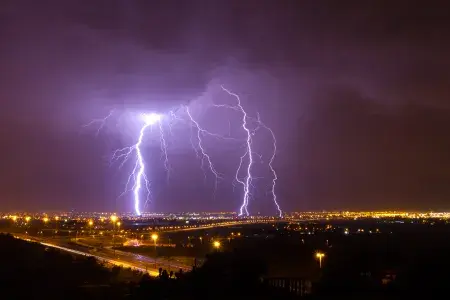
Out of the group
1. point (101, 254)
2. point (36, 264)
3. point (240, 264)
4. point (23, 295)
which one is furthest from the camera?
point (101, 254)

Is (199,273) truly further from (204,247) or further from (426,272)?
(204,247)

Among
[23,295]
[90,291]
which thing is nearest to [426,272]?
[90,291]

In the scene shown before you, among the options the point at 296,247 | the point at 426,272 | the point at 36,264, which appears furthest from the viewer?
the point at 296,247

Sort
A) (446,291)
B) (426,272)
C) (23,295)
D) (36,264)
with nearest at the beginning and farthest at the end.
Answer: (446,291) < (426,272) < (23,295) < (36,264)

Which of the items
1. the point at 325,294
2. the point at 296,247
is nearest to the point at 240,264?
the point at 325,294

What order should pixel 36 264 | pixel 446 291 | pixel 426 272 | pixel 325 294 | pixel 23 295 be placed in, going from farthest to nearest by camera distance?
1. pixel 36 264
2. pixel 23 295
3. pixel 325 294
4. pixel 426 272
5. pixel 446 291

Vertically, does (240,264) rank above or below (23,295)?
above

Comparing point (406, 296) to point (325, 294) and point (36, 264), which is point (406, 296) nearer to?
point (325, 294)

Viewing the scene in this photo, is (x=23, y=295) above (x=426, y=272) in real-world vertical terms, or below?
below

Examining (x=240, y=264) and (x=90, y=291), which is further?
(x=90, y=291)
